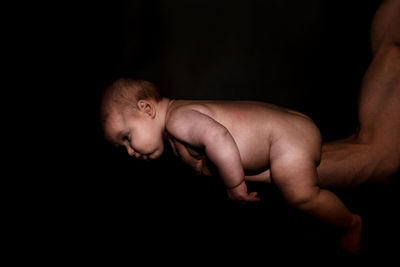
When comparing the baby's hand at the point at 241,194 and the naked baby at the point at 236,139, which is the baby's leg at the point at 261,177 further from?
the baby's hand at the point at 241,194

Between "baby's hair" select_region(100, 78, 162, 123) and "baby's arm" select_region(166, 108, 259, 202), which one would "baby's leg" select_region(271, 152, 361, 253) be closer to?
"baby's arm" select_region(166, 108, 259, 202)

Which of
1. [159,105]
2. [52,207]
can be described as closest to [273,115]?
[159,105]

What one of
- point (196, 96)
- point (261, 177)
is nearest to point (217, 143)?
point (261, 177)

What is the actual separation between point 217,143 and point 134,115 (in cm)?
25

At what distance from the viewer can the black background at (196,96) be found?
0.91 meters

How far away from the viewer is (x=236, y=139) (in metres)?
0.69

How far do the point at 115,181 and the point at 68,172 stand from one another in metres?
0.17

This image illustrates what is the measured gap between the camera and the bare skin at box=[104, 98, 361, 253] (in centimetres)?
63

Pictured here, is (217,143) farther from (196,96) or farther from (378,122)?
(196,96)

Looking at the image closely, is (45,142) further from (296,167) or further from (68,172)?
(296,167)

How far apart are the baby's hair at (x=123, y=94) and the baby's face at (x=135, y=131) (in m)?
0.02

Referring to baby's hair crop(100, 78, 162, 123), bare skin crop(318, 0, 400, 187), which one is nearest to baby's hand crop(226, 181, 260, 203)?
bare skin crop(318, 0, 400, 187)

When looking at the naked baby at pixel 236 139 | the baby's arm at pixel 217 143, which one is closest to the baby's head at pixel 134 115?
the naked baby at pixel 236 139

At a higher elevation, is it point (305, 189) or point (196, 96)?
point (196, 96)
